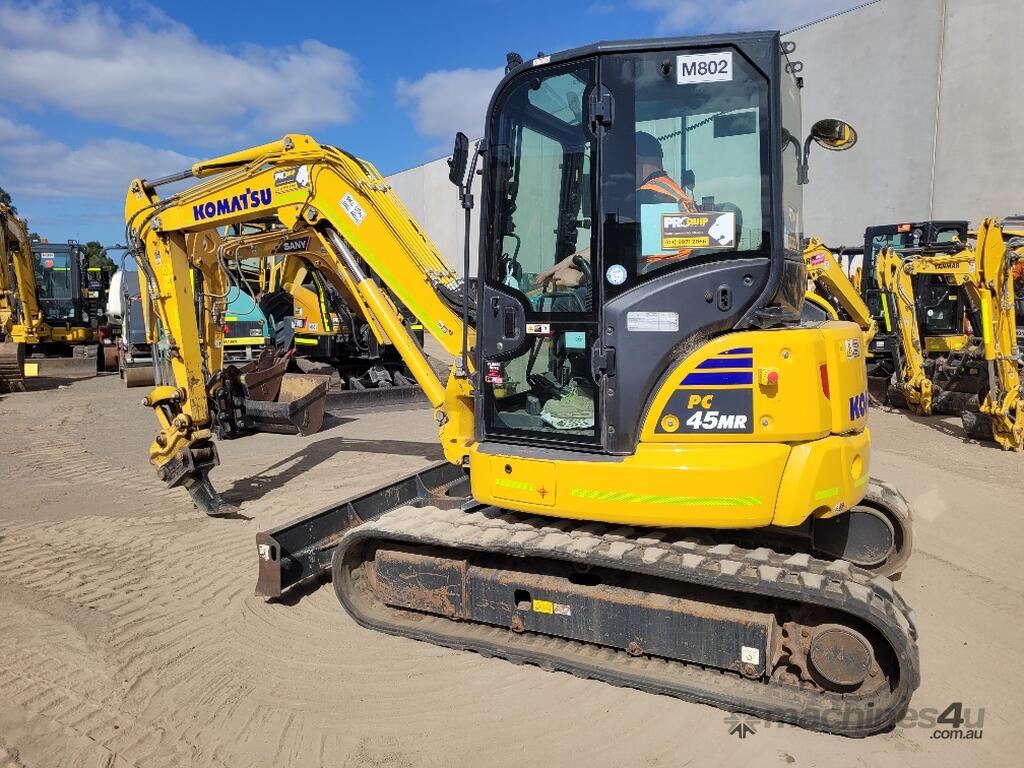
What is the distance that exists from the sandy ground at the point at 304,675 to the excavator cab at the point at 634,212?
128 centimetres

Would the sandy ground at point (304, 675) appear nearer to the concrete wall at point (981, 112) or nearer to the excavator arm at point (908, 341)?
the excavator arm at point (908, 341)

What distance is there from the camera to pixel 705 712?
3238mm

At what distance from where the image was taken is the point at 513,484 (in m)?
3.67

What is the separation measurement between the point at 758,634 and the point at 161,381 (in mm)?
4904

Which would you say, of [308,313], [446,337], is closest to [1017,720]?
[446,337]

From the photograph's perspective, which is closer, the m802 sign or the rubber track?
the rubber track

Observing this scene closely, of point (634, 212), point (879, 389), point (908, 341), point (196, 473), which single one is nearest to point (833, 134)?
point (634, 212)

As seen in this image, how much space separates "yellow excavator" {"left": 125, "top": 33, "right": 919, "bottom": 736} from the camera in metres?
3.19

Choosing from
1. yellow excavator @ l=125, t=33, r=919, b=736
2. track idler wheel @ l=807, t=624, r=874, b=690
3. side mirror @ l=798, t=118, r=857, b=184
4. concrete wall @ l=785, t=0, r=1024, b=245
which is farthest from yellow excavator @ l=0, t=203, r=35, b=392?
concrete wall @ l=785, t=0, r=1024, b=245

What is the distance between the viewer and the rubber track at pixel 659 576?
299 centimetres

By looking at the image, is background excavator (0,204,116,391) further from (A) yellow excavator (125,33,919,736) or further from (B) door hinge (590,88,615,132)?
(B) door hinge (590,88,615,132)

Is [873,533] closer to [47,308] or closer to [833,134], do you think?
[833,134]

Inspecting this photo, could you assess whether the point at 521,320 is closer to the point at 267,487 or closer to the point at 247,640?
the point at 247,640

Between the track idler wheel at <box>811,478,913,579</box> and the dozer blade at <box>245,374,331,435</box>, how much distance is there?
5118mm
